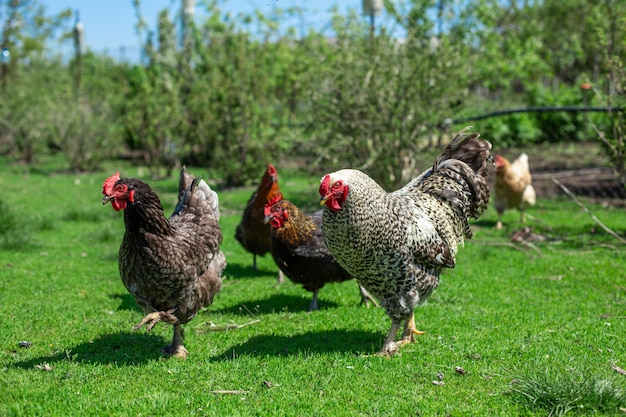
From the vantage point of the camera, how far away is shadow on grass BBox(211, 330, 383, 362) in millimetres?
5273

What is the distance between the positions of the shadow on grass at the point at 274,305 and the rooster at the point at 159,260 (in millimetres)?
1163

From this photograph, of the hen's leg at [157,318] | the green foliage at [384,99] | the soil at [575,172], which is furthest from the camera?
the soil at [575,172]

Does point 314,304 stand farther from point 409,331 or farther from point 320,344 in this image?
point 409,331

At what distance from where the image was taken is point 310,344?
5504mm

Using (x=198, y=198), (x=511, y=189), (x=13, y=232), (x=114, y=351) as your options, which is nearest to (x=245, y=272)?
(x=198, y=198)

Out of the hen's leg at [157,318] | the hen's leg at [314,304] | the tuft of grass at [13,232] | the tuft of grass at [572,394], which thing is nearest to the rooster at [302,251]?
the hen's leg at [314,304]

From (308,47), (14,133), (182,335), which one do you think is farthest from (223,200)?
(14,133)

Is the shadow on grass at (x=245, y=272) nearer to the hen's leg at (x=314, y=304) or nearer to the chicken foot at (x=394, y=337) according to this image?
the hen's leg at (x=314, y=304)

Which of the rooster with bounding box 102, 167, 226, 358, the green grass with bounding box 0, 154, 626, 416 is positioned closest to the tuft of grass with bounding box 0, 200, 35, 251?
the green grass with bounding box 0, 154, 626, 416

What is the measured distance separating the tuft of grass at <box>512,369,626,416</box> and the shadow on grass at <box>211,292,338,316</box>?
2.93 meters

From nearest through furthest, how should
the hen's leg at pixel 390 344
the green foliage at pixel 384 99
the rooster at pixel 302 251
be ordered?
the hen's leg at pixel 390 344 < the rooster at pixel 302 251 < the green foliage at pixel 384 99

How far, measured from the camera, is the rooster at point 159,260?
4898mm

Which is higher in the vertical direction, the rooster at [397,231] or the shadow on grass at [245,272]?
the rooster at [397,231]

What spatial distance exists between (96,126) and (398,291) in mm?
16744
